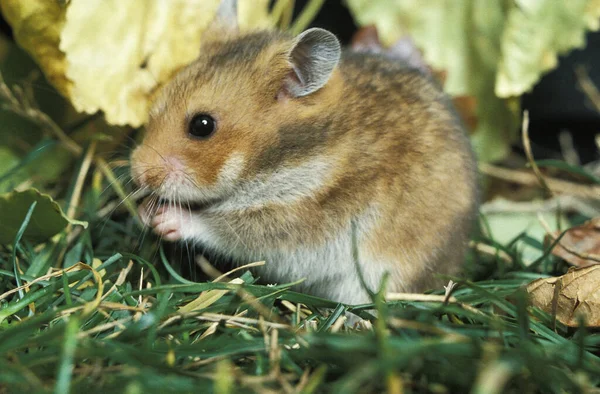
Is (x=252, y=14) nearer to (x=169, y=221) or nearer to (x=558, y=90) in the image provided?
(x=169, y=221)

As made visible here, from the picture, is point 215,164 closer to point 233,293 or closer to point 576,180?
point 233,293

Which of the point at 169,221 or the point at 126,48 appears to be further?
the point at 126,48

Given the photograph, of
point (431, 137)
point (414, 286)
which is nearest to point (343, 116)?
point (431, 137)

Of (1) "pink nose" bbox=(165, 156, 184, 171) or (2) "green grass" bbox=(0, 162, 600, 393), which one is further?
(1) "pink nose" bbox=(165, 156, 184, 171)

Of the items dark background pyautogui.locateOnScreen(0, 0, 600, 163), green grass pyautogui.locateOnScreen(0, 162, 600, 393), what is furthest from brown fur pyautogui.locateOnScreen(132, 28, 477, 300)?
dark background pyautogui.locateOnScreen(0, 0, 600, 163)

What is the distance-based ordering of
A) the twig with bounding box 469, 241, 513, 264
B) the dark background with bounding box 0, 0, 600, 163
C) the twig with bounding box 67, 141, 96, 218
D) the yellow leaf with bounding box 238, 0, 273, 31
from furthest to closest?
the dark background with bounding box 0, 0, 600, 163 < the yellow leaf with bounding box 238, 0, 273, 31 < the twig with bounding box 469, 241, 513, 264 < the twig with bounding box 67, 141, 96, 218

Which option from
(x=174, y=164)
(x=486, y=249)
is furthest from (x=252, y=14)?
(x=486, y=249)

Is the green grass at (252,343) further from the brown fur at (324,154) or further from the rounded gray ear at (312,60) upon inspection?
the rounded gray ear at (312,60)

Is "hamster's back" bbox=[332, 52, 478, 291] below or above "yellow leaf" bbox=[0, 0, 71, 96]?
below

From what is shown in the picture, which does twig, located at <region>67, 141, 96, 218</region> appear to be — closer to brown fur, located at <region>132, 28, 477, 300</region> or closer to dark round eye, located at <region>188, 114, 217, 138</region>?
brown fur, located at <region>132, 28, 477, 300</region>
